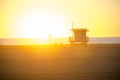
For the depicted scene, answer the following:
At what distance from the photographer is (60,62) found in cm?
279

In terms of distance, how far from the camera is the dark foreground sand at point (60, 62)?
2.70 metres

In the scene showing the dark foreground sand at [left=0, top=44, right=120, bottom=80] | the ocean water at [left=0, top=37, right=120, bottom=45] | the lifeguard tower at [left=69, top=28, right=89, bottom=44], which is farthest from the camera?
the ocean water at [left=0, top=37, right=120, bottom=45]

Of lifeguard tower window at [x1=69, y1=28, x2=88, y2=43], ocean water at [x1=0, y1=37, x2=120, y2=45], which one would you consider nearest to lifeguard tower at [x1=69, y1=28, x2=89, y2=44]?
lifeguard tower window at [x1=69, y1=28, x2=88, y2=43]

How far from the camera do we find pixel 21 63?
107 inches

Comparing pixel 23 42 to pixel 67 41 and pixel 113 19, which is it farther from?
pixel 113 19

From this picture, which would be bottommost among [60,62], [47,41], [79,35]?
[60,62]

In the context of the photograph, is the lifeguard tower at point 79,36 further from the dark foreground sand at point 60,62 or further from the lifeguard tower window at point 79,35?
the dark foreground sand at point 60,62

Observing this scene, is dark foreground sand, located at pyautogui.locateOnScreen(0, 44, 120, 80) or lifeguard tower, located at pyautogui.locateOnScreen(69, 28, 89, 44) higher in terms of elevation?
lifeguard tower, located at pyautogui.locateOnScreen(69, 28, 89, 44)

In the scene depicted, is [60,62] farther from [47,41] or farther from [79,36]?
[47,41]

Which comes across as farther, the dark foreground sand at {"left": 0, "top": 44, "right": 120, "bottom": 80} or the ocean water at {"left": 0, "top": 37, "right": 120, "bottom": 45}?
the ocean water at {"left": 0, "top": 37, "right": 120, "bottom": 45}

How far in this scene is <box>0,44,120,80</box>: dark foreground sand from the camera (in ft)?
8.86

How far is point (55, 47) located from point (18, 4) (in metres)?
1.21

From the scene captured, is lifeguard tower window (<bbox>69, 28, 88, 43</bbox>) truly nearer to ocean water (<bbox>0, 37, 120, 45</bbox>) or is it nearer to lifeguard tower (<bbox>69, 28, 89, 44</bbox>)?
lifeguard tower (<bbox>69, 28, 89, 44</bbox>)

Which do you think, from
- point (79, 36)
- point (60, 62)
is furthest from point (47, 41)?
point (60, 62)
